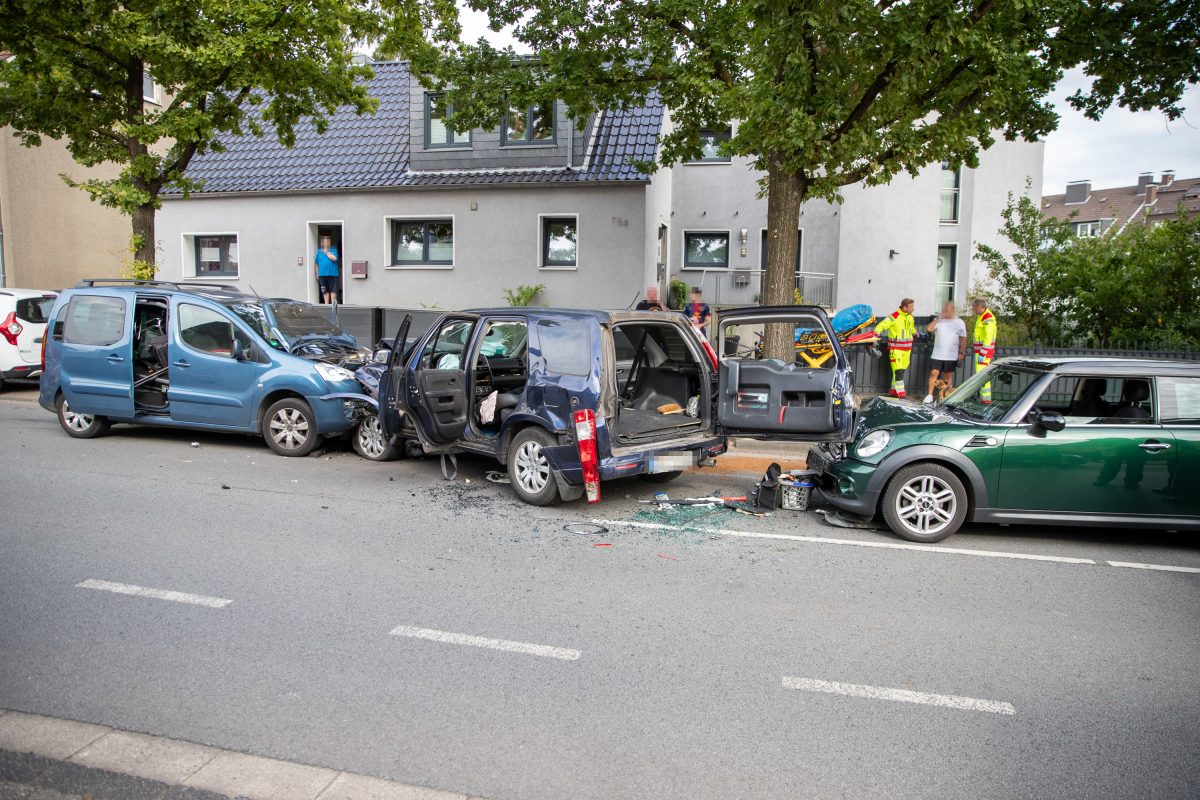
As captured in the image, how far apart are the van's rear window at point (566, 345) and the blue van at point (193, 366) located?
9.57 ft

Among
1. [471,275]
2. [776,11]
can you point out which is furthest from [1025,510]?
[471,275]

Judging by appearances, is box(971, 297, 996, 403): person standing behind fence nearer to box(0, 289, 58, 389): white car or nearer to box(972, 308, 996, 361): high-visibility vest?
box(972, 308, 996, 361): high-visibility vest

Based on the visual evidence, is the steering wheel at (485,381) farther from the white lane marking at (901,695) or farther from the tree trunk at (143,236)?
the tree trunk at (143,236)

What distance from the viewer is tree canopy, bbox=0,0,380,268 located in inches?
477

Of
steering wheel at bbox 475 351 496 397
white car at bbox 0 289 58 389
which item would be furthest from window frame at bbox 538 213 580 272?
steering wheel at bbox 475 351 496 397

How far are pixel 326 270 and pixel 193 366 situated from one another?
10444 millimetres

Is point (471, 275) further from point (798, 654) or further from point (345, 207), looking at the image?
point (798, 654)

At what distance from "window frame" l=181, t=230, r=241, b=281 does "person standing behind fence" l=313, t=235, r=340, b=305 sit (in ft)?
7.74

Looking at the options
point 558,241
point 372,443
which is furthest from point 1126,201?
point 372,443

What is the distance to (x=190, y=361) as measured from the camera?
9.55 meters

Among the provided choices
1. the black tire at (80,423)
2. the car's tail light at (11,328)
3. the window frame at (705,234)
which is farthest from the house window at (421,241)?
the black tire at (80,423)

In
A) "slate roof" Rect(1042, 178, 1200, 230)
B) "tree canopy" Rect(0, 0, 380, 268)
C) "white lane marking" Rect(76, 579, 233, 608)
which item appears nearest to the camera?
"white lane marking" Rect(76, 579, 233, 608)

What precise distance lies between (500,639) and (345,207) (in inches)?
701

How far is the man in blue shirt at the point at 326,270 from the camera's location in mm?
19500
